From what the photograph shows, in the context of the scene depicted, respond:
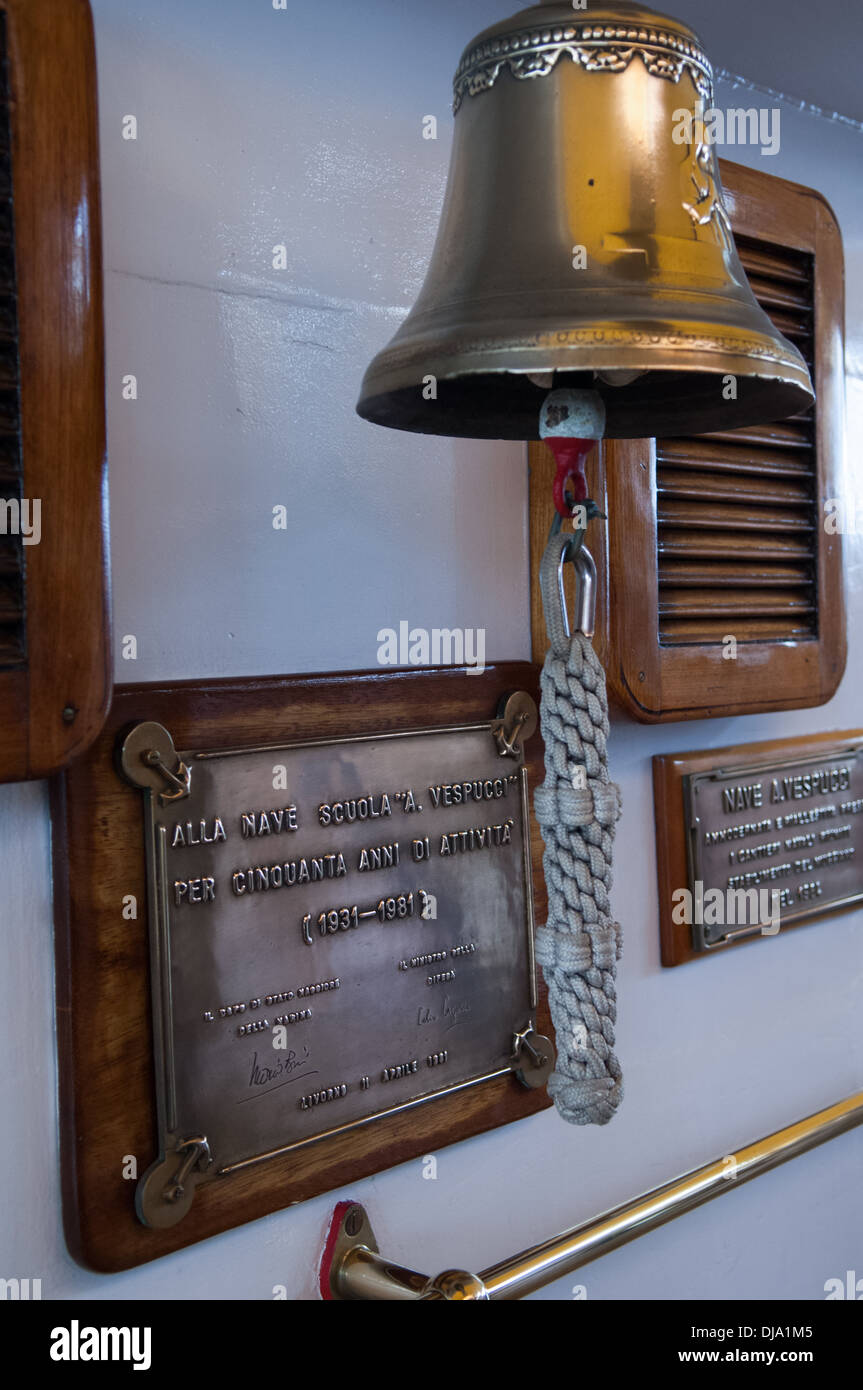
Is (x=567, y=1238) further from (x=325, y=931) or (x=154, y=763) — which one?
(x=154, y=763)

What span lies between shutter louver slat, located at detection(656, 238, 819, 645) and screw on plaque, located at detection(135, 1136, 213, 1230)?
69 cm

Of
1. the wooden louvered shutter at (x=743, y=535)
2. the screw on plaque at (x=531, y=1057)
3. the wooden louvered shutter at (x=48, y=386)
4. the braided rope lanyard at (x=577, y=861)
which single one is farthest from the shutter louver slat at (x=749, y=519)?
the wooden louvered shutter at (x=48, y=386)

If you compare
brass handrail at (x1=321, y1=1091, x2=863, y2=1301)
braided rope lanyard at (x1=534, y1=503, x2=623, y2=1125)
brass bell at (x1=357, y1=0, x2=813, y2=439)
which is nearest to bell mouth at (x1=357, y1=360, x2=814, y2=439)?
brass bell at (x1=357, y1=0, x2=813, y2=439)

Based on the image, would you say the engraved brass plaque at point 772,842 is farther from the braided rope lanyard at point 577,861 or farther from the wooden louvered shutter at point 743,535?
the braided rope lanyard at point 577,861

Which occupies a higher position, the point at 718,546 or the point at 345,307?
the point at 345,307

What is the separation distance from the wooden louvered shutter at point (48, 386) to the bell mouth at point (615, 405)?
0.20m

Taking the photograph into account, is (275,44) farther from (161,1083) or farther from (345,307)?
(161,1083)

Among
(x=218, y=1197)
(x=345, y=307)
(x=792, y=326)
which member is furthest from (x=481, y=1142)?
(x=792, y=326)

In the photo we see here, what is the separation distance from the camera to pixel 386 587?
1.08 metres

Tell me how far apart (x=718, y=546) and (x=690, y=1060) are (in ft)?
1.98

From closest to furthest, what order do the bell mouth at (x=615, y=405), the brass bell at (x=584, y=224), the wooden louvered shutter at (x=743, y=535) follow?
the brass bell at (x=584, y=224)
the bell mouth at (x=615, y=405)
the wooden louvered shutter at (x=743, y=535)
